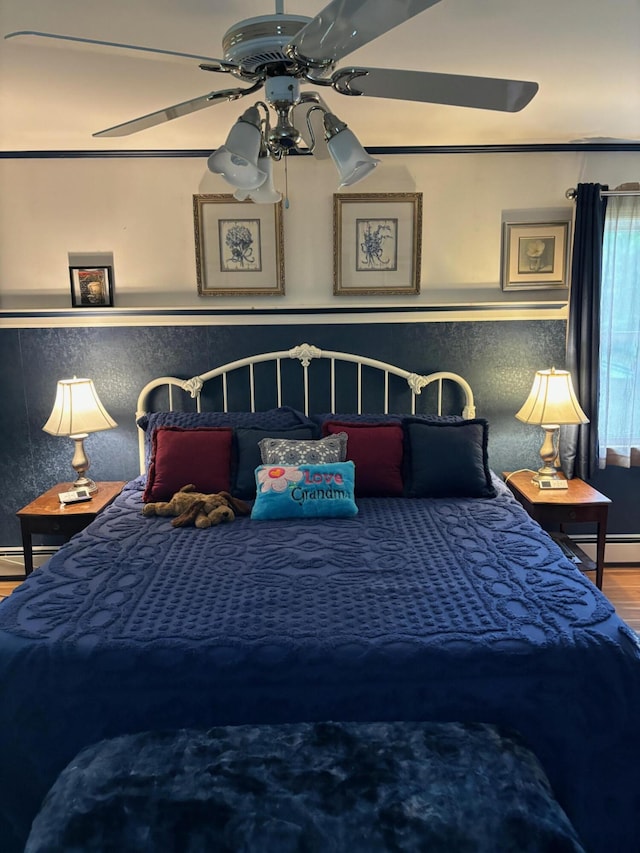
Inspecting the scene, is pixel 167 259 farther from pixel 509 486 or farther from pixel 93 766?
pixel 93 766

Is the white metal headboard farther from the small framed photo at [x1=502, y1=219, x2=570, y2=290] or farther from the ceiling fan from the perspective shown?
the ceiling fan

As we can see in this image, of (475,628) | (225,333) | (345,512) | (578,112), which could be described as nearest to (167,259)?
(225,333)

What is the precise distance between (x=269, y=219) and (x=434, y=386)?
1.32 m

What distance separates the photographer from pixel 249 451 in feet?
10.2

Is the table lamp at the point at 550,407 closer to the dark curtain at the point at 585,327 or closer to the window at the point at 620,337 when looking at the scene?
the dark curtain at the point at 585,327

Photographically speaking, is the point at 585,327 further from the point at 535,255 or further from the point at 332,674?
the point at 332,674

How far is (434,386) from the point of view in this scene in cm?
364

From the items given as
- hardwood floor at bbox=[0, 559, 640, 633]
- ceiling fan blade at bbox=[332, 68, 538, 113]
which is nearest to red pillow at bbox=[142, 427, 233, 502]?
hardwood floor at bbox=[0, 559, 640, 633]

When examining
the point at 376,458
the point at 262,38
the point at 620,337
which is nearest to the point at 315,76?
the point at 262,38

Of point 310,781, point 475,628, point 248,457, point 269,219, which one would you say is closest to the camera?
point 310,781

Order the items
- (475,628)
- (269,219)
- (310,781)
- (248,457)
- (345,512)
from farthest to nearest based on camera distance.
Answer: (269,219) → (248,457) → (345,512) → (475,628) → (310,781)

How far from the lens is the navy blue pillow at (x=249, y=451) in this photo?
306 cm

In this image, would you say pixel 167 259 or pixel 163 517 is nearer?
pixel 163 517

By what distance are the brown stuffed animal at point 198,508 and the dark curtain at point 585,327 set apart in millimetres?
1923
